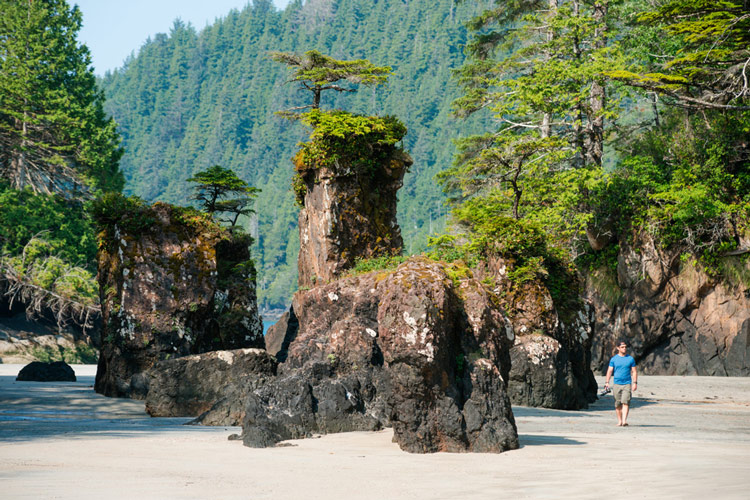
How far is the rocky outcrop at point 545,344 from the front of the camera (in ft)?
53.0

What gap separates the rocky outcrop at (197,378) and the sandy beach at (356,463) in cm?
79

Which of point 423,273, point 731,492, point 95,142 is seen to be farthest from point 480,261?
point 95,142

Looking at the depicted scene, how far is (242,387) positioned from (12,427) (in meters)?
3.66

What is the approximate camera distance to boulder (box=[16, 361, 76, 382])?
21.7m

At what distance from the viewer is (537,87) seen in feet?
90.3

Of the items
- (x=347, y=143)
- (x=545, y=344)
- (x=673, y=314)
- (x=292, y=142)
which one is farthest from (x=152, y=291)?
(x=292, y=142)

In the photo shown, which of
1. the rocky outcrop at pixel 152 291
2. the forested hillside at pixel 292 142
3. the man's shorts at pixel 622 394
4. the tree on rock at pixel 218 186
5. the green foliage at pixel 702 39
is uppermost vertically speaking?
the forested hillside at pixel 292 142

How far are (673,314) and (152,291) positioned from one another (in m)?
18.5

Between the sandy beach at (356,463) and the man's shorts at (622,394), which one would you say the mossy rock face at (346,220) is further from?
the man's shorts at (622,394)

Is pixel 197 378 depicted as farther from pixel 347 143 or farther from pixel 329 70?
pixel 329 70

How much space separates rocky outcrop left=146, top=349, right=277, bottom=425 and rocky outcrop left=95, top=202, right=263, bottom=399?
256cm

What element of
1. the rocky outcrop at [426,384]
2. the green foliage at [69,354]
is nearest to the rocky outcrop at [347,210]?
the rocky outcrop at [426,384]

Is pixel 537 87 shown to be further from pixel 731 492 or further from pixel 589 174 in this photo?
pixel 731 492

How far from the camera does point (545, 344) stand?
16219mm
